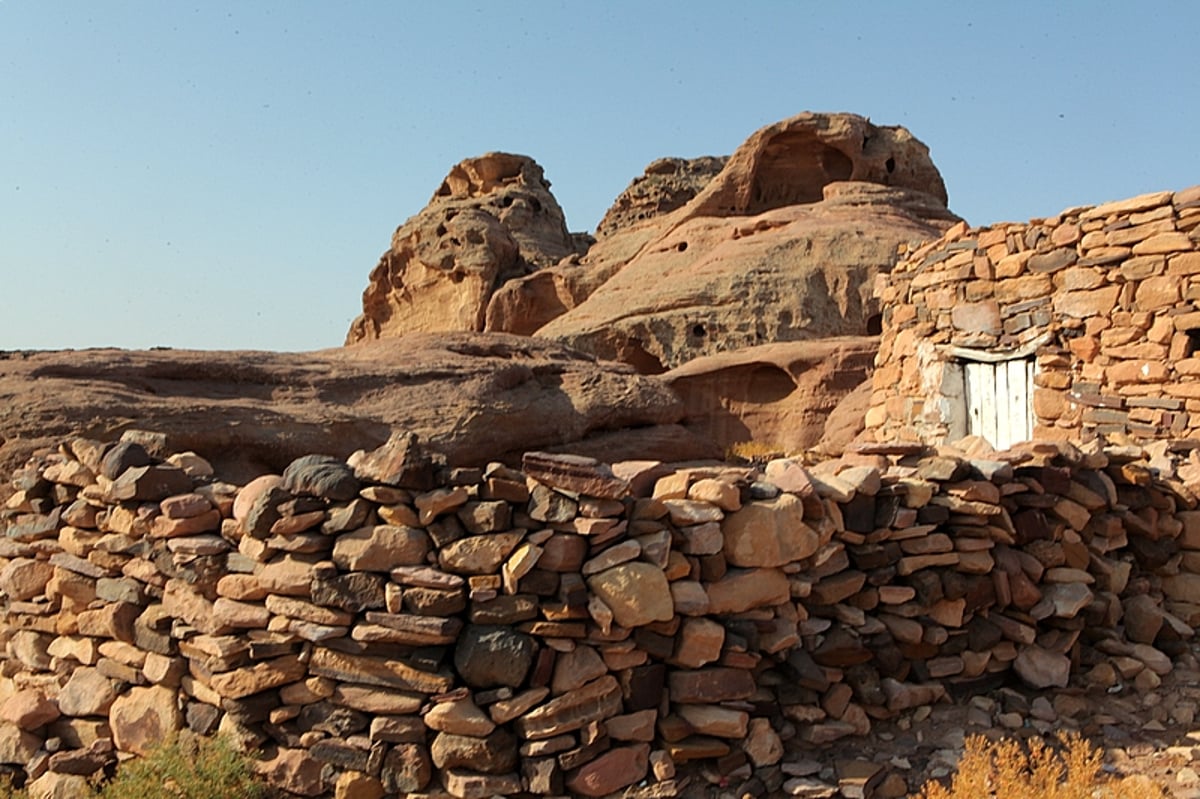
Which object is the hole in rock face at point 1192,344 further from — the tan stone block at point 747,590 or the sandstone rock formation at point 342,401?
the tan stone block at point 747,590

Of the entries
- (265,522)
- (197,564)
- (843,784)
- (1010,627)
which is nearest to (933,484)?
(1010,627)

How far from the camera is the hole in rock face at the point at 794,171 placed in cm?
2250

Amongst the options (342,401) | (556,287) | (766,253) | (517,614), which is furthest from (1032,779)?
(556,287)

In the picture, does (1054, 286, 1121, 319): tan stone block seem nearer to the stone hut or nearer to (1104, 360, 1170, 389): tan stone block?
the stone hut

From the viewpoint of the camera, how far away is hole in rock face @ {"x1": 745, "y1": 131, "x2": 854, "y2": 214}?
2250cm

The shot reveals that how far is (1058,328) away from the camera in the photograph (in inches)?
281

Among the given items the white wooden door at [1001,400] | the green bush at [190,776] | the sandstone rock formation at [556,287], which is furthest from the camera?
the sandstone rock formation at [556,287]

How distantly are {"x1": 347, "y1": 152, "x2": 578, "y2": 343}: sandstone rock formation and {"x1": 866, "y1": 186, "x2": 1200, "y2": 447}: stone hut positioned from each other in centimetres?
1807

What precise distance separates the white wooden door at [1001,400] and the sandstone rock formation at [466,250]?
18509 millimetres

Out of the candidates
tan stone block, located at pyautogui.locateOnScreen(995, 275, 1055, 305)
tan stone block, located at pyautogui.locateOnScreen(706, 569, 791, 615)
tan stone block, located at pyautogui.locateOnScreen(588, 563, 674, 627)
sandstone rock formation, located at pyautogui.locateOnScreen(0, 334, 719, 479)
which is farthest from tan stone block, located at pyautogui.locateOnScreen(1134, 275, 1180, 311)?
tan stone block, located at pyautogui.locateOnScreen(588, 563, 674, 627)

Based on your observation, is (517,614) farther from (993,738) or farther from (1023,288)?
(1023,288)

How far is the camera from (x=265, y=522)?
3479mm

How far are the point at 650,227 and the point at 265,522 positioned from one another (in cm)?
2264

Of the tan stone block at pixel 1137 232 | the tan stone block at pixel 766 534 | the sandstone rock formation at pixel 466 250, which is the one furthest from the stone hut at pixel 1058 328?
the sandstone rock formation at pixel 466 250
